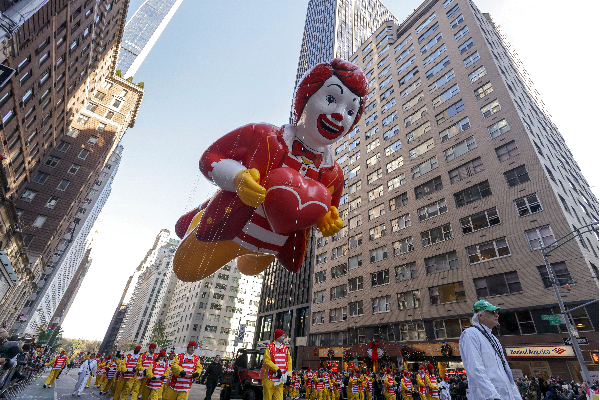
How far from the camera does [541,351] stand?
63.0 ft

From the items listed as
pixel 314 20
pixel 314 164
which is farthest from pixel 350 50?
pixel 314 164

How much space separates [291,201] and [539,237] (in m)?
23.8

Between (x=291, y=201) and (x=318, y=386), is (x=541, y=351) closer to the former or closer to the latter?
(x=318, y=386)

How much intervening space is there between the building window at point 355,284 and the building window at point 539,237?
52.1 feet

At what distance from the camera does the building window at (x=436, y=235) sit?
1063 inches

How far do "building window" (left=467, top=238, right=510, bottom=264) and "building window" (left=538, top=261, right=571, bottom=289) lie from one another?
2.40m

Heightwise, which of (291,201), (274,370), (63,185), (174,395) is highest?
(63,185)

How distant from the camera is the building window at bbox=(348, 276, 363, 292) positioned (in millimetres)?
33188

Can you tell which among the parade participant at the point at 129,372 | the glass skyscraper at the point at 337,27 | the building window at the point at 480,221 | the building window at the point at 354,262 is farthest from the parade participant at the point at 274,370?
the glass skyscraper at the point at 337,27

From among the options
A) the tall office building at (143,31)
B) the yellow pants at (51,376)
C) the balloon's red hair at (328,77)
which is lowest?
the yellow pants at (51,376)

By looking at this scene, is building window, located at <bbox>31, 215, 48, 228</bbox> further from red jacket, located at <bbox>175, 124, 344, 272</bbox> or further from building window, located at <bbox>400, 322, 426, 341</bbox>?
red jacket, located at <bbox>175, 124, 344, 272</bbox>

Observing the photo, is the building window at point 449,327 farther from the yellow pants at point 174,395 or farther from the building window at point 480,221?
the yellow pants at point 174,395

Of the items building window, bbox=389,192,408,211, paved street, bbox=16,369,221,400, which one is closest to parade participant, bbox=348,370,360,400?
paved street, bbox=16,369,221,400

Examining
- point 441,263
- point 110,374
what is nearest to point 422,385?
point 110,374
